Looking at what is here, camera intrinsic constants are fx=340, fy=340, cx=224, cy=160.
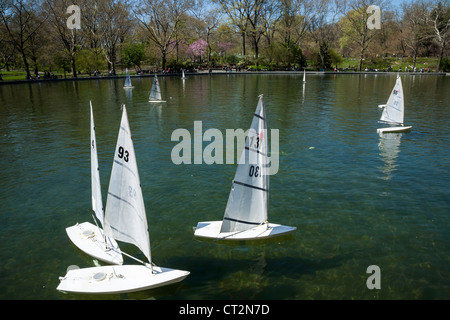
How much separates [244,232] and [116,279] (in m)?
4.65

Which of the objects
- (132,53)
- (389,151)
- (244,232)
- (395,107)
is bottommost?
(244,232)

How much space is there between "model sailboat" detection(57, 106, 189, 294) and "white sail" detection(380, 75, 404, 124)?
24004 mm

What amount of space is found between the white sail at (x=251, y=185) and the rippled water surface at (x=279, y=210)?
3.28 ft

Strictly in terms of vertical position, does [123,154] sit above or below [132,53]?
below

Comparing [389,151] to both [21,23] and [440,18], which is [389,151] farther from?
[440,18]

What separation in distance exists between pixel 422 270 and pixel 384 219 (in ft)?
10.6

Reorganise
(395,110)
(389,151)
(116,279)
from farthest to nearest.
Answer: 1. (395,110)
2. (389,151)
3. (116,279)

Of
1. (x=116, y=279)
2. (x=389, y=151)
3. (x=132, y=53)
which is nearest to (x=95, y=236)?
(x=116, y=279)

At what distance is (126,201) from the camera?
9.59 meters

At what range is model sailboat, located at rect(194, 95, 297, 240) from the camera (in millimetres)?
10453

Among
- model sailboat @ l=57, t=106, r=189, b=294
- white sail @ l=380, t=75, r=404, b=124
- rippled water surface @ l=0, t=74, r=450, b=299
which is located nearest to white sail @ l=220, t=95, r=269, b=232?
rippled water surface @ l=0, t=74, r=450, b=299
